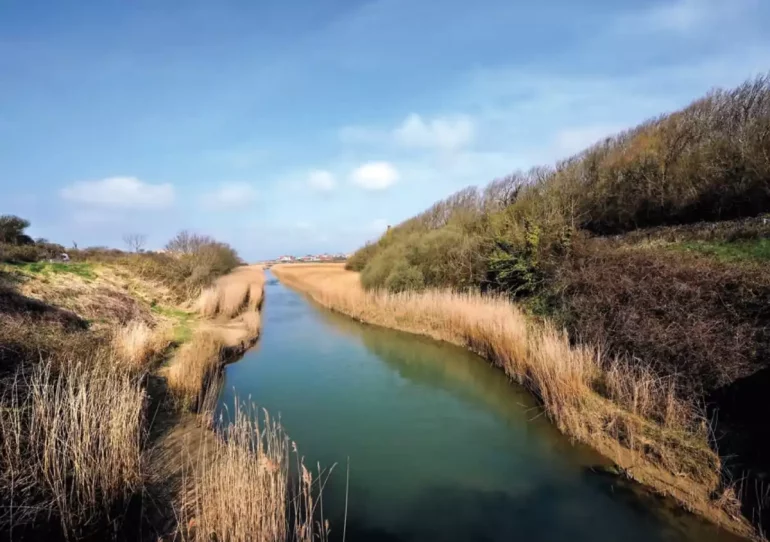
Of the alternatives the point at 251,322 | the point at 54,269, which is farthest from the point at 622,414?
the point at 54,269

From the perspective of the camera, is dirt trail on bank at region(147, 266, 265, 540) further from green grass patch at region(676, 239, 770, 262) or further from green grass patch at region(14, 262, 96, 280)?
green grass patch at region(676, 239, 770, 262)

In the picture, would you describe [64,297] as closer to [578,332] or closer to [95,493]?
[95,493]

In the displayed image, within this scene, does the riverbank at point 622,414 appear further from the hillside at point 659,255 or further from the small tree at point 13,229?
the small tree at point 13,229

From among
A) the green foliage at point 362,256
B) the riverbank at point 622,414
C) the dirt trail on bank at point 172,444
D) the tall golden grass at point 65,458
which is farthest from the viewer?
the green foliage at point 362,256

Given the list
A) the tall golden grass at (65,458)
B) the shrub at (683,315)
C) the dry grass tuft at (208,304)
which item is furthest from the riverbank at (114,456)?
the dry grass tuft at (208,304)

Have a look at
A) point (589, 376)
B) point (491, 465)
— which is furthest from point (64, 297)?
point (589, 376)

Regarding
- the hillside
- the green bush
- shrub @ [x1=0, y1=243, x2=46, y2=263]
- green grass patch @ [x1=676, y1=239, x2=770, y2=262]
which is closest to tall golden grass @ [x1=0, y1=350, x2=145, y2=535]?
the hillside
